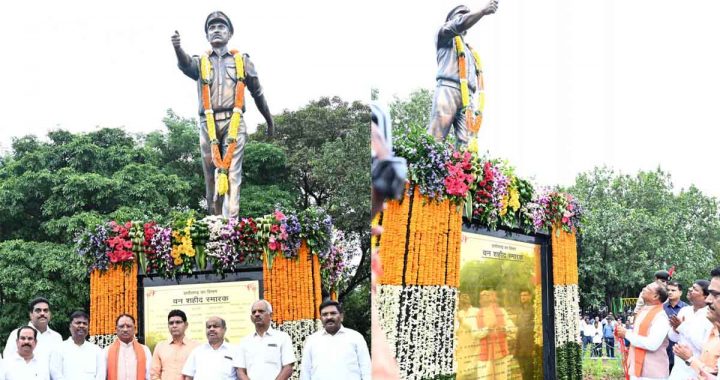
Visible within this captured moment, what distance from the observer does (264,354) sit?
15.0 feet

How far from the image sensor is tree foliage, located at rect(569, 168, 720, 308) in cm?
750

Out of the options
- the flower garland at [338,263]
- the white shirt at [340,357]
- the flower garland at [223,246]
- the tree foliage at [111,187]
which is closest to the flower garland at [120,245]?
the tree foliage at [111,187]

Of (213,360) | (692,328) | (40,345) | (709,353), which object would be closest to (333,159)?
(213,360)

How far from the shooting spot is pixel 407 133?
4262mm

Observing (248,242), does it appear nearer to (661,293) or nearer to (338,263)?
(338,263)

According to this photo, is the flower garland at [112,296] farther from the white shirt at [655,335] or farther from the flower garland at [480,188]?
the white shirt at [655,335]

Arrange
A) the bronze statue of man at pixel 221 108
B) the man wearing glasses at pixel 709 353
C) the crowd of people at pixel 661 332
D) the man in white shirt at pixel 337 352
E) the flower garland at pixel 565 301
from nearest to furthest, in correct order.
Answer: the man wearing glasses at pixel 709 353 → the man in white shirt at pixel 337 352 → the crowd of people at pixel 661 332 → the flower garland at pixel 565 301 → the bronze statue of man at pixel 221 108

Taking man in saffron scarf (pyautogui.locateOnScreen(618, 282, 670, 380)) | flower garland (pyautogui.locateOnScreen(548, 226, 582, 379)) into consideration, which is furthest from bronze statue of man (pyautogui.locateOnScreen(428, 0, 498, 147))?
man in saffron scarf (pyautogui.locateOnScreen(618, 282, 670, 380))

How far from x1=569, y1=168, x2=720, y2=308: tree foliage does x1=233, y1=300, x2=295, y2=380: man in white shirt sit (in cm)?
429

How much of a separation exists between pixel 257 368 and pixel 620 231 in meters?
5.02

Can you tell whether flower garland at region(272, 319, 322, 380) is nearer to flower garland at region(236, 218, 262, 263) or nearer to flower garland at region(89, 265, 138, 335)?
flower garland at region(236, 218, 262, 263)

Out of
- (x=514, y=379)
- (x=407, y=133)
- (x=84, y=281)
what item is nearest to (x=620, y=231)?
(x=514, y=379)

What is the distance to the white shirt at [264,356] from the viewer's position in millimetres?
4586

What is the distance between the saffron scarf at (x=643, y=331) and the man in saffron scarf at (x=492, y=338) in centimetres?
99
